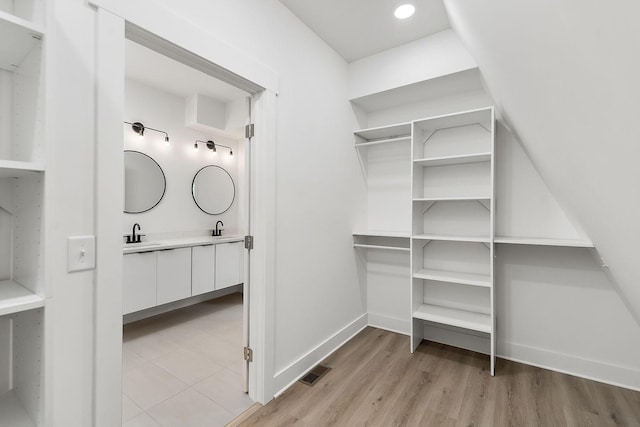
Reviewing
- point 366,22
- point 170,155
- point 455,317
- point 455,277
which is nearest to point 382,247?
point 455,277

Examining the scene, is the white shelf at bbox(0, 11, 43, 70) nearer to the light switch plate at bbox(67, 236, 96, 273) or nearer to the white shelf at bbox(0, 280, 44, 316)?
the light switch plate at bbox(67, 236, 96, 273)

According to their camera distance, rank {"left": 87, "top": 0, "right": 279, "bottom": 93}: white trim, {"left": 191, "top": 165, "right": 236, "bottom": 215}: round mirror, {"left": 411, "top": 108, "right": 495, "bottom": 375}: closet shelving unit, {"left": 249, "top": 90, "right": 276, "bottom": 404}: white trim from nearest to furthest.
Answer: {"left": 87, "top": 0, "right": 279, "bottom": 93}: white trim → {"left": 249, "top": 90, "right": 276, "bottom": 404}: white trim → {"left": 411, "top": 108, "right": 495, "bottom": 375}: closet shelving unit → {"left": 191, "top": 165, "right": 236, "bottom": 215}: round mirror

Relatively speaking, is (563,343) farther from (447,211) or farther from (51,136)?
(51,136)

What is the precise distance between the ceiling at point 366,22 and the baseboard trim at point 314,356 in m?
2.72

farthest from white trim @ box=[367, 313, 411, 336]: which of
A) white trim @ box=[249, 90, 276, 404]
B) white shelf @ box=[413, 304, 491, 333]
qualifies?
white trim @ box=[249, 90, 276, 404]

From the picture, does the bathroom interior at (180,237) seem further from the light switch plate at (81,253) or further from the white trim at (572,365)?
the white trim at (572,365)

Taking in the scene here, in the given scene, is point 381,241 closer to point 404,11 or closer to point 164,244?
point 404,11

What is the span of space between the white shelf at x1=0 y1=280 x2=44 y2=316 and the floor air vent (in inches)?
71.3

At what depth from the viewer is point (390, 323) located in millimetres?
3129

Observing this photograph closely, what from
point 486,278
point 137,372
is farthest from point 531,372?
point 137,372

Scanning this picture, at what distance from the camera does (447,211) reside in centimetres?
283

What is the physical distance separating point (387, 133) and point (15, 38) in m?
2.82

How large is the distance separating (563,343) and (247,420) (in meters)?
2.49

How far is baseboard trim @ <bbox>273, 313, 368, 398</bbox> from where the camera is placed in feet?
6.78
